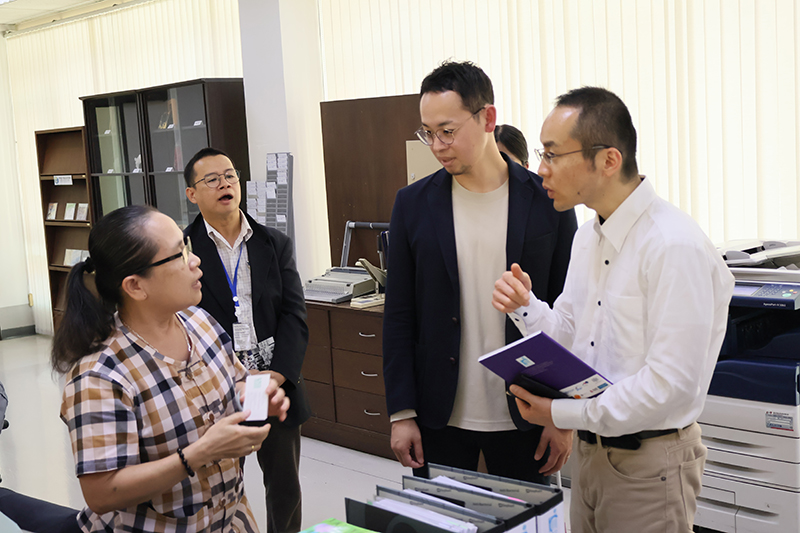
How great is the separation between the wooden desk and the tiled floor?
10 cm

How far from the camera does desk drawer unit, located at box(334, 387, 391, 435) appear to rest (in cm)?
421

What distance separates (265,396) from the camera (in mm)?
1606

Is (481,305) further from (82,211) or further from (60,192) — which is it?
(60,192)

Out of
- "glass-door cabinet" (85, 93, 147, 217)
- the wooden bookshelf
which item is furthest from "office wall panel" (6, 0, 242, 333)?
"glass-door cabinet" (85, 93, 147, 217)

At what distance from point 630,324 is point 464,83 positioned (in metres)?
0.75

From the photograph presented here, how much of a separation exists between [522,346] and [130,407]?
0.82 m

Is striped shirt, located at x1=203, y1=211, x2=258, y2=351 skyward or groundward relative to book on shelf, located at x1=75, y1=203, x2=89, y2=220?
groundward

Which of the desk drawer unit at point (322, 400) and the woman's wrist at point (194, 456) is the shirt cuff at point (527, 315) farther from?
the desk drawer unit at point (322, 400)

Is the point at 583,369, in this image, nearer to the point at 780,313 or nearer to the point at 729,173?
the point at 780,313

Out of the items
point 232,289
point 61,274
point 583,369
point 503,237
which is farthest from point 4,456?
point 583,369

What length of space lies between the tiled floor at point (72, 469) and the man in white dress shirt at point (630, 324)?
1638 mm

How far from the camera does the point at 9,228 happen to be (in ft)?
27.8

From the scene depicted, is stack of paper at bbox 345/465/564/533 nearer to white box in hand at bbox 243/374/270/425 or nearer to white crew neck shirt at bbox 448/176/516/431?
white box in hand at bbox 243/374/270/425


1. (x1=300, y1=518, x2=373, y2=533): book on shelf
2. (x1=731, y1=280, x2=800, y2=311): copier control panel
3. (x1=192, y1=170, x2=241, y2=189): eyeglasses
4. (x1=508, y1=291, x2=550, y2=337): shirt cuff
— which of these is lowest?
(x1=300, y1=518, x2=373, y2=533): book on shelf
